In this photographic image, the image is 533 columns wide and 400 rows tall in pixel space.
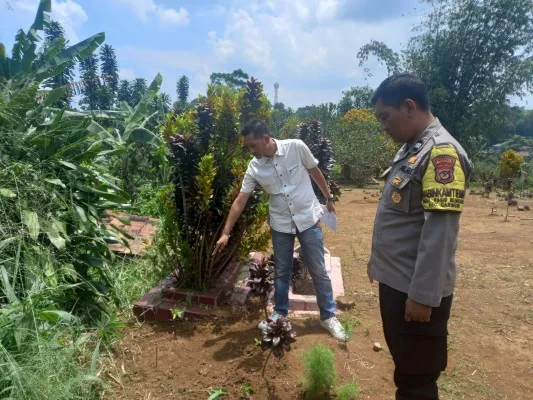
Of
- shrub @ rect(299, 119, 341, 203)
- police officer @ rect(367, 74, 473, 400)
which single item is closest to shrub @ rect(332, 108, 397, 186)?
shrub @ rect(299, 119, 341, 203)

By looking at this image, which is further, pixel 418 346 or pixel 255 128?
pixel 255 128

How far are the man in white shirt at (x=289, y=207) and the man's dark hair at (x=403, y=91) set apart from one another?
138 centimetres

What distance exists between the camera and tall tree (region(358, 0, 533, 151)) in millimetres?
18922

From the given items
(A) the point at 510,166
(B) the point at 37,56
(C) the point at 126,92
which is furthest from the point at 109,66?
(A) the point at 510,166

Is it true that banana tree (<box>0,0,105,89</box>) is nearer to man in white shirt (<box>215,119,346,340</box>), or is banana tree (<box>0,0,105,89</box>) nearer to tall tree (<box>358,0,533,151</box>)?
man in white shirt (<box>215,119,346,340</box>)

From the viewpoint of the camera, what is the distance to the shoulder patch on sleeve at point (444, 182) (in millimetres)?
1652

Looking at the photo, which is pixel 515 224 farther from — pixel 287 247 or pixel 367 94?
pixel 367 94

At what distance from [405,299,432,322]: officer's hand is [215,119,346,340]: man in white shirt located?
1.47 meters

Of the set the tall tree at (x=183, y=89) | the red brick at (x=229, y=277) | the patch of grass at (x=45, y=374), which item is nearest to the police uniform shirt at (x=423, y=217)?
the patch of grass at (x=45, y=374)

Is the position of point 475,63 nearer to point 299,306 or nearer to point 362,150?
point 362,150

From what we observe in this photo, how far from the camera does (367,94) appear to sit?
25.5 m

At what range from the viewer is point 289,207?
326 cm

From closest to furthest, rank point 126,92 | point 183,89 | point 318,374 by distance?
1. point 318,374
2. point 126,92
3. point 183,89

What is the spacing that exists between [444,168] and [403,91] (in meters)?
0.39
